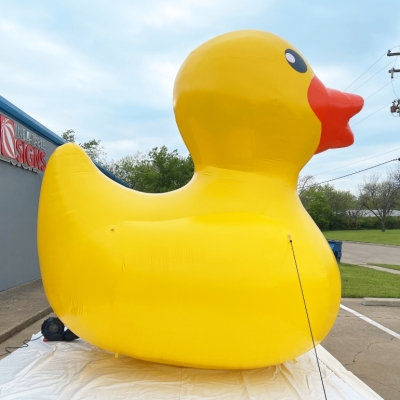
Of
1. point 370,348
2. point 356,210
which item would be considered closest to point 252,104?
point 370,348

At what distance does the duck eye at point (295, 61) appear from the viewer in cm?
320

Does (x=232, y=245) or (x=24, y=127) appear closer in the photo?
(x=232, y=245)

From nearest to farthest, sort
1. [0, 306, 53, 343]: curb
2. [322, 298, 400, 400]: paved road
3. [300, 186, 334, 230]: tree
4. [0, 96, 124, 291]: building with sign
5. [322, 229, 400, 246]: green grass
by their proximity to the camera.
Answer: [322, 298, 400, 400]: paved road, [0, 306, 53, 343]: curb, [0, 96, 124, 291]: building with sign, [322, 229, 400, 246]: green grass, [300, 186, 334, 230]: tree

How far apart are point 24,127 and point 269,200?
781cm

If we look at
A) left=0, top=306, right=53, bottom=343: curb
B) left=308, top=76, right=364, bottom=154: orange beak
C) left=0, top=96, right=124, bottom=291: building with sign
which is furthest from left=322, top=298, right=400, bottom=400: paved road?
left=0, top=96, right=124, bottom=291: building with sign

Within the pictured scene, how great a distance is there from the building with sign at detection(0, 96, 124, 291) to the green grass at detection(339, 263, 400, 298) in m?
7.28

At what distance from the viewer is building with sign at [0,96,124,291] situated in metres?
8.23

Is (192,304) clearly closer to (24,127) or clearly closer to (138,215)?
(138,215)

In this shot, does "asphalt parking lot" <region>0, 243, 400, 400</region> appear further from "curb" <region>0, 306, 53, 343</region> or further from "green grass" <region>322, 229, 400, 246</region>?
"green grass" <region>322, 229, 400, 246</region>

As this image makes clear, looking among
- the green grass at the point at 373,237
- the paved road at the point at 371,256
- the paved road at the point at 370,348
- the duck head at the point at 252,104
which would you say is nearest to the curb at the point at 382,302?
the paved road at the point at 370,348

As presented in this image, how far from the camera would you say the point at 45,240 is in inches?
121

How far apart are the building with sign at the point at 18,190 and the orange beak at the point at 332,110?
6871mm

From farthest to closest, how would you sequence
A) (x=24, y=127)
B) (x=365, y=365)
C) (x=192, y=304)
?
(x=24, y=127) → (x=365, y=365) → (x=192, y=304)

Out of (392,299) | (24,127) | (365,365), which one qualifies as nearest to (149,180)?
(24,127)
